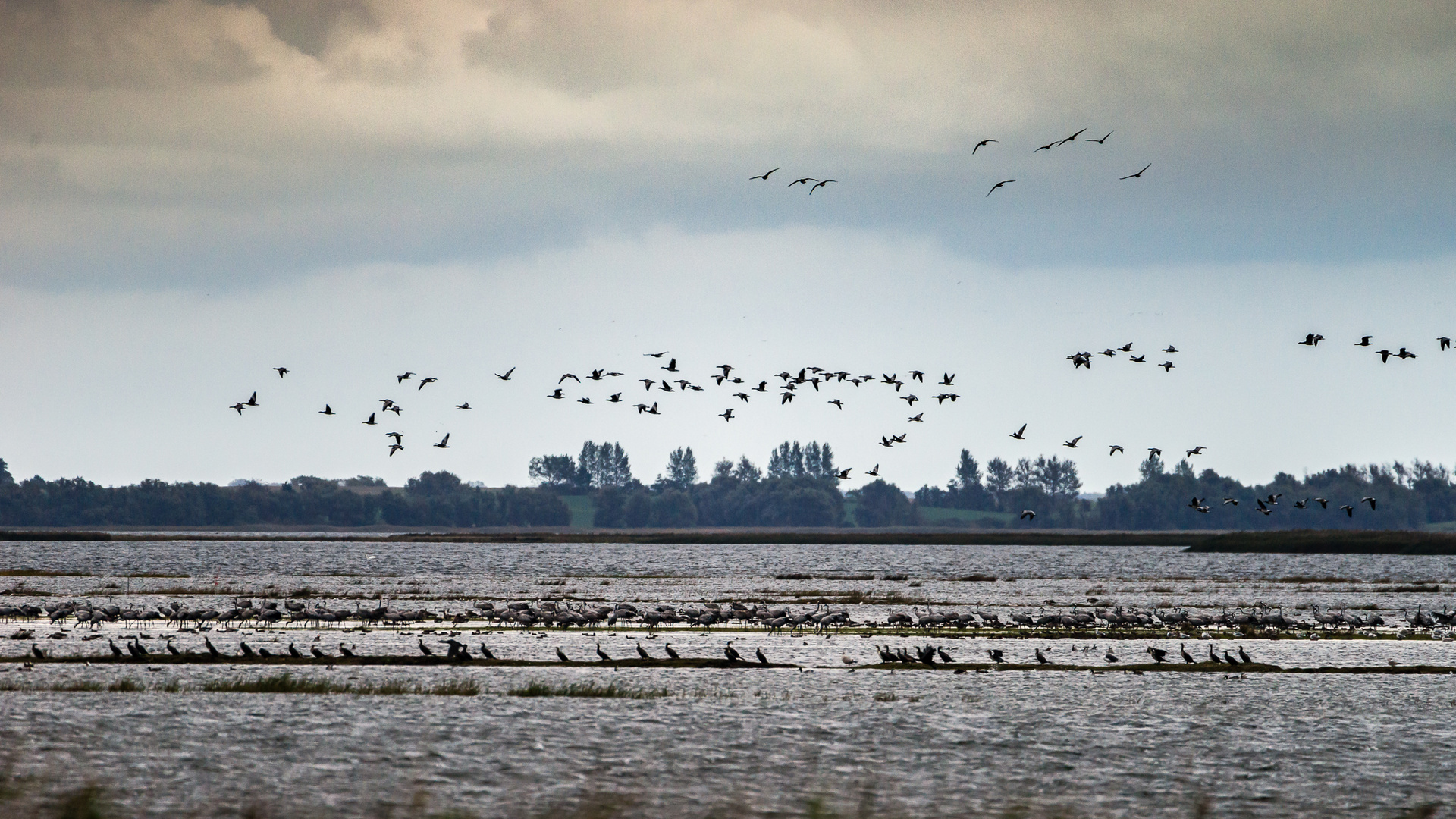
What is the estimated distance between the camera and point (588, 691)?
3300cm

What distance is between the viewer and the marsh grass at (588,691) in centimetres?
3244

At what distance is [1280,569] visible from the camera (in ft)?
395

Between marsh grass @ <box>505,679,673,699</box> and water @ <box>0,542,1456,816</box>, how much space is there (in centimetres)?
53

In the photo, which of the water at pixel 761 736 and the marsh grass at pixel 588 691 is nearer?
the water at pixel 761 736

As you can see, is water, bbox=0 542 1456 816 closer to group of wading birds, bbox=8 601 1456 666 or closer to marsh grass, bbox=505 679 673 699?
marsh grass, bbox=505 679 673 699

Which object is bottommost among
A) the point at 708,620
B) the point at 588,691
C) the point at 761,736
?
the point at 761,736

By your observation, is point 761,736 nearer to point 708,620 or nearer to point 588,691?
point 588,691

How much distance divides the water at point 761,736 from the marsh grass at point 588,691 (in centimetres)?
53

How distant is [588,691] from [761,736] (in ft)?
21.9

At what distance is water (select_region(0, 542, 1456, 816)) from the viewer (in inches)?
866

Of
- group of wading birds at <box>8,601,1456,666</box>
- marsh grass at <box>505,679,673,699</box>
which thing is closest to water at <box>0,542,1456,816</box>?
marsh grass at <box>505,679,673,699</box>

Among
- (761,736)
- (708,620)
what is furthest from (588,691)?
(708,620)

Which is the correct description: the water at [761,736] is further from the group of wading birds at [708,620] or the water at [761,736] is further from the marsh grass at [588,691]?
the group of wading birds at [708,620]

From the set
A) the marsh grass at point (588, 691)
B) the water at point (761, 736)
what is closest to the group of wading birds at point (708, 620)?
the water at point (761, 736)
